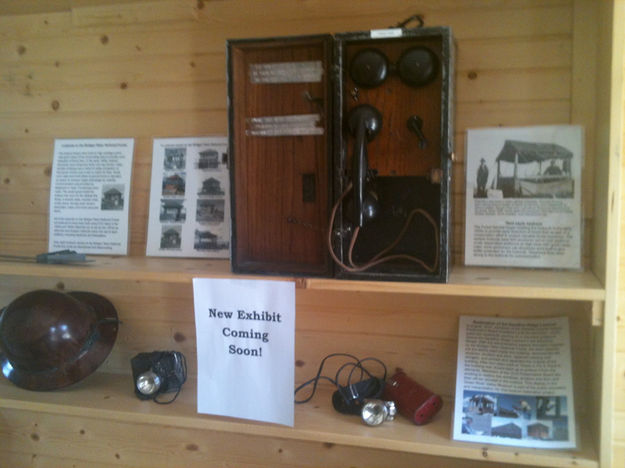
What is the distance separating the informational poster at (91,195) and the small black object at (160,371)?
0.29 metres

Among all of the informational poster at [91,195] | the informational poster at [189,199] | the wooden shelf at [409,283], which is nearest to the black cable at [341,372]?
the wooden shelf at [409,283]

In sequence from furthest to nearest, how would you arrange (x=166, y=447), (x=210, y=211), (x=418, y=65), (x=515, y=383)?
(x=166, y=447) < (x=210, y=211) < (x=515, y=383) < (x=418, y=65)

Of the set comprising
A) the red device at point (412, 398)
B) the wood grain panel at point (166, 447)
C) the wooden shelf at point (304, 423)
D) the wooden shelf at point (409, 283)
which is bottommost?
the wood grain panel at point (166, 447)

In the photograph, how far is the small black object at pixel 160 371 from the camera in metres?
1.22

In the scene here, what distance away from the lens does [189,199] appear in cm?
129

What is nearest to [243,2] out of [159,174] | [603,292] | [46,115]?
[159,174]

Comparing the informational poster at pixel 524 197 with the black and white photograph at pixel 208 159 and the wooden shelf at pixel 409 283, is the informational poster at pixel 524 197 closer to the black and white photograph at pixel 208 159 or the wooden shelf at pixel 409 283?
the wooden shelf at pixel 409 283

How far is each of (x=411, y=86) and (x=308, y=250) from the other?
1.24ft

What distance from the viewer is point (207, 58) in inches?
49.7

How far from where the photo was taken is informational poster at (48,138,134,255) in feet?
4.40

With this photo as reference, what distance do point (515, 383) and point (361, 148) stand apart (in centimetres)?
59

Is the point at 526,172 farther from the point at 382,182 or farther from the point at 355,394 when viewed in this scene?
the point at 355,394

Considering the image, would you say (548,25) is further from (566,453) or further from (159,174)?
(159,174)

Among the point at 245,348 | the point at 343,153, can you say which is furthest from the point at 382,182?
the point at 245,348
